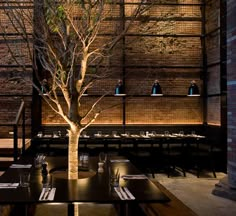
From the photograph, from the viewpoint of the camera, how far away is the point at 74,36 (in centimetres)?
313

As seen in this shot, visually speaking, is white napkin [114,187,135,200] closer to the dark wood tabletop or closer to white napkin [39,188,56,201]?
the dark wood tabletop

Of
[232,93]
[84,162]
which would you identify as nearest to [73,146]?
[84,162]

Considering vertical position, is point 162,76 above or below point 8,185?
above

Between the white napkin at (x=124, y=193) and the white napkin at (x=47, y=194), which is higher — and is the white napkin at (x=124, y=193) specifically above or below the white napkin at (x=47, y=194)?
below

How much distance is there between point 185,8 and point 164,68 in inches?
65.5

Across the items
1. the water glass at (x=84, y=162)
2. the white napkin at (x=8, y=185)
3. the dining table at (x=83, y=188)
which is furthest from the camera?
the water glass at (x=84, y=162)

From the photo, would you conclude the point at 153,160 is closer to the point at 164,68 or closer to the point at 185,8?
the point at 164,68

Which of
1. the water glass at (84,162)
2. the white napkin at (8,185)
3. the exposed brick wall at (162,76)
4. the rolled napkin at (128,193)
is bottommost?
the rolled napkin at (128,193)

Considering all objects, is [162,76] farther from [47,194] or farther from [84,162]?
[47,194]

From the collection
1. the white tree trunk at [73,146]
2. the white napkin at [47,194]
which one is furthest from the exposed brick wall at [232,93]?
the white napkin at [47,194]

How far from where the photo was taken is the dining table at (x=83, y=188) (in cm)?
273

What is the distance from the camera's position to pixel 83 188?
3061 millimetres

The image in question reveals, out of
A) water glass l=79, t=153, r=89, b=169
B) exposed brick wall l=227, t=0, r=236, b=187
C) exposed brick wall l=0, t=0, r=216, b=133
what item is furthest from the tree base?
exposed brick wall l=0, t=0, r=216, b=133

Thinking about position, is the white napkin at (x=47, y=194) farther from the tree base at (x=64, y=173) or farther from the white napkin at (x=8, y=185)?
the tree base at (x=64, y=173)
